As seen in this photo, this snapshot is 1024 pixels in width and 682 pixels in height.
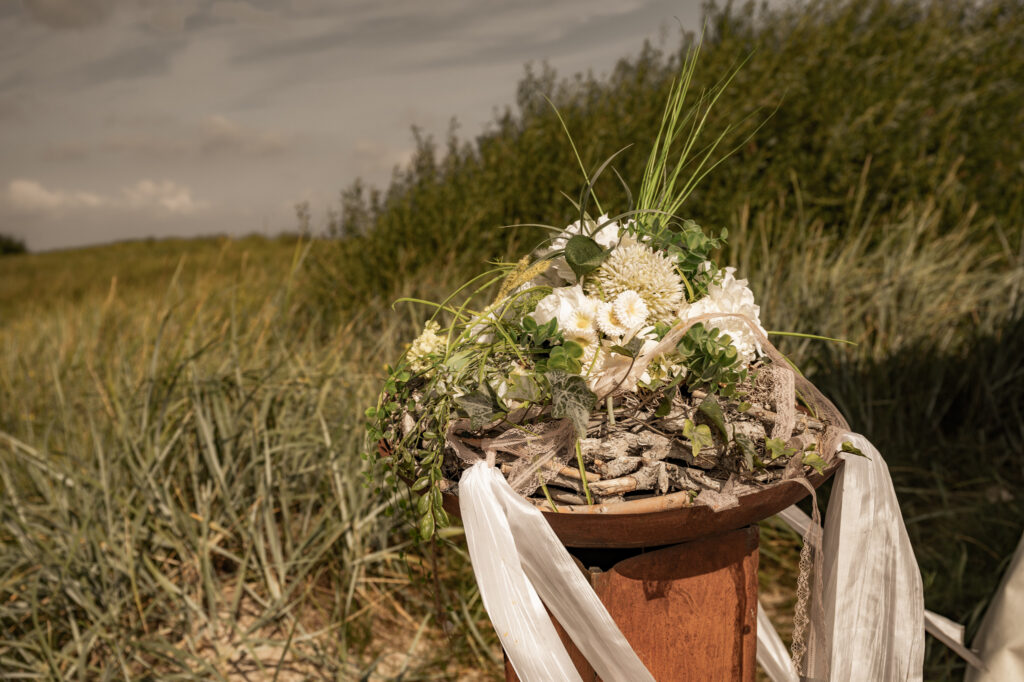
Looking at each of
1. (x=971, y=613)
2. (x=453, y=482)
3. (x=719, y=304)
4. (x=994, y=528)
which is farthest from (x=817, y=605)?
(x=994, y=528)

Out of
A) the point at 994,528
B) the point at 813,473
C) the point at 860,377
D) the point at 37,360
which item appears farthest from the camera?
the point at 37,360

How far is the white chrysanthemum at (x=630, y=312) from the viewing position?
4.12 feet

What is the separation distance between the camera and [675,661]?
1406 millimetres

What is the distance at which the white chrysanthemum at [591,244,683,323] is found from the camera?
1.30 meters

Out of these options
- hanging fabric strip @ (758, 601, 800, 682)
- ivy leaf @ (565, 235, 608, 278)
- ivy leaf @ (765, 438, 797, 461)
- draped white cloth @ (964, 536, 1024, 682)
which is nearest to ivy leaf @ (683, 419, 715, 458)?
ivy leaf @ (765, 438, 797, 461)

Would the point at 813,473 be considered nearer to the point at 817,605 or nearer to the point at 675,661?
the point at 817,605

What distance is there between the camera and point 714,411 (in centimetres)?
117

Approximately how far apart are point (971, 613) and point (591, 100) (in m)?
3.84

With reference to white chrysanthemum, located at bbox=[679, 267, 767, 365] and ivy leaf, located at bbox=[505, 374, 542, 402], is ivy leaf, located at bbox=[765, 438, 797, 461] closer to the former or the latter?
white chrysanthemum, located at bbox=[679, 267, 767, 365]

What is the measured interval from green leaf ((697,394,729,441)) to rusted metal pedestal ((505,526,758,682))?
0.28m

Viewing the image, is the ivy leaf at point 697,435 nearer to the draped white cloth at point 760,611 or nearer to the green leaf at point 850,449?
the draped white cloth at point 760,611

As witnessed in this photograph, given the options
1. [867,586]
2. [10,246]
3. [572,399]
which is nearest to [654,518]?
[572,399]

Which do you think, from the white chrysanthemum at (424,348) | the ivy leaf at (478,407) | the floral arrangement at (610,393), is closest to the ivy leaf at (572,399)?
the floral arrangement at (610,393)

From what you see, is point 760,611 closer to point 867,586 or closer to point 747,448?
point 867,586
